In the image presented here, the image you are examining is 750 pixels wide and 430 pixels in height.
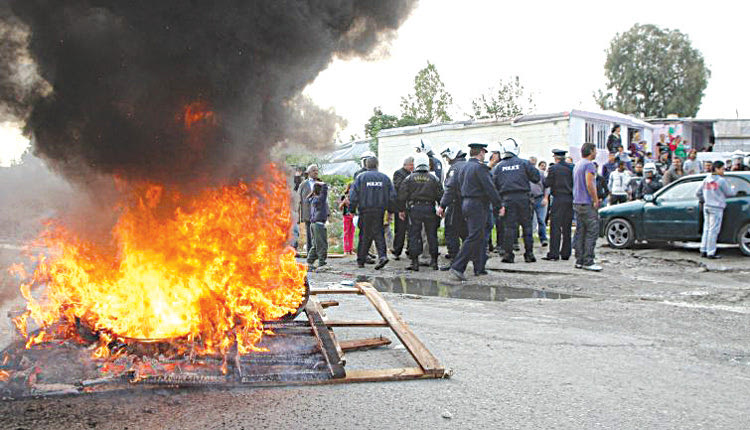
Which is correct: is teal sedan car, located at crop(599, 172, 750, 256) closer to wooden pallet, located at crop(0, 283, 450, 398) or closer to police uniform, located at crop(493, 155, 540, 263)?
police uniform, located at crop(493, 155, 540, 263)

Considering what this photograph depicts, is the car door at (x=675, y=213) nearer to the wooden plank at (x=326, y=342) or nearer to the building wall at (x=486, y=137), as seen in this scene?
the building wall at (x=486, y=137)

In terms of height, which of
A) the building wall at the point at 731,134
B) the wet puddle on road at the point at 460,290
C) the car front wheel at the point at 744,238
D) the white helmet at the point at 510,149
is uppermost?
the building wall at the point at 731,134

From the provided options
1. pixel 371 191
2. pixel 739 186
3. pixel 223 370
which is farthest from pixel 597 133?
pixel 223 370

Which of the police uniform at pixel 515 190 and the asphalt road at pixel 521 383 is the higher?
the police uniform at pixel 515 190

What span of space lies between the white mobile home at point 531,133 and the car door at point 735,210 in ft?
24.1

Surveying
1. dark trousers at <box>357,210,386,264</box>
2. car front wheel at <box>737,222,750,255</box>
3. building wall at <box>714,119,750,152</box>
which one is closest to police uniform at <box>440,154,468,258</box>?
dark trousers at <box>357,210,386,264</box>

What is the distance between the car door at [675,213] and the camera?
38.9 feet

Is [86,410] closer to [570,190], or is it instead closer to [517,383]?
[517,383]

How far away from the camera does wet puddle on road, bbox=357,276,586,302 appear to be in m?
8.25

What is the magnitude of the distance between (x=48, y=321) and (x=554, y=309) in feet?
17.2

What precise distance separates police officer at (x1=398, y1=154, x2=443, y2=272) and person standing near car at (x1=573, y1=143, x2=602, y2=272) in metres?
2.30

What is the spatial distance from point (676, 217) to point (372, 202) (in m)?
6.04

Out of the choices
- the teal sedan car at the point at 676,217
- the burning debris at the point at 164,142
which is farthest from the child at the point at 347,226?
the burning debris at the point at 164,142

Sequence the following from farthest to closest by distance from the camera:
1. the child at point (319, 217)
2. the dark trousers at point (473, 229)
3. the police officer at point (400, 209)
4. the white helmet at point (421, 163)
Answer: the child at point (319, 217)
the police officer at point (400, 209)
the white helmet at point (421, 163)
the dark trousers at point (473, 229)
